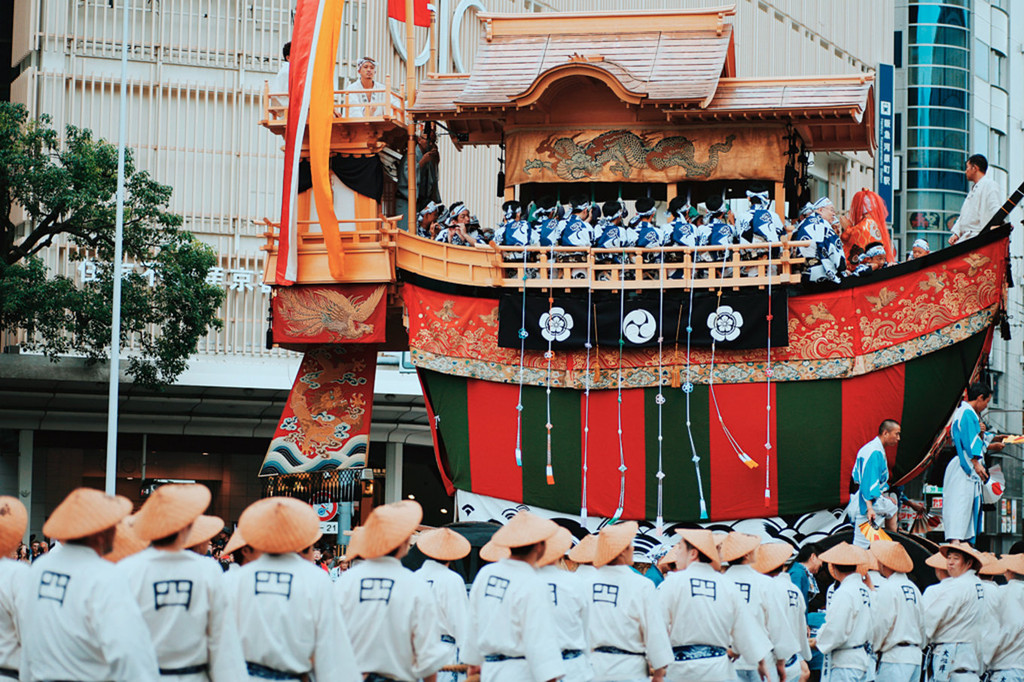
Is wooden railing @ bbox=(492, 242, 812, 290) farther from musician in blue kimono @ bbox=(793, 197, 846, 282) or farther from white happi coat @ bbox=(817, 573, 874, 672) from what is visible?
white happi coat @ bbox=(817, 573, 874, 672)

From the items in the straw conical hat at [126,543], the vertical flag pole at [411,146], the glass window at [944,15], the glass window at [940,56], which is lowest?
the straw conical hat at [126,543]

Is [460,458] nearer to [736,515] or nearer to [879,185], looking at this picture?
[736,515]

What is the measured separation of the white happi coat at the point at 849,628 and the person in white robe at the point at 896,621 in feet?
0.49

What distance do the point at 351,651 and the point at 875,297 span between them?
9.21 m

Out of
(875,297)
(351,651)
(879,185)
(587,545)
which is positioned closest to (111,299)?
(875,297)

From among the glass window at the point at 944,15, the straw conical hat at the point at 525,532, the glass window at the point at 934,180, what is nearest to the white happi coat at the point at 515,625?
the straw conical hat at the point at 525,532

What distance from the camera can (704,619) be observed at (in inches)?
334

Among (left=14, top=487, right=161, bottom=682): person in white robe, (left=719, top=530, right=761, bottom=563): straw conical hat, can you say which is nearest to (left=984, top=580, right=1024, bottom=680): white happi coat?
(left=719, top=530, right=761, bottom=563): straw conical hat

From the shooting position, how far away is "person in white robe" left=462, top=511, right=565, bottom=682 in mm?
7219

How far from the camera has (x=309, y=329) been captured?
1602 cm

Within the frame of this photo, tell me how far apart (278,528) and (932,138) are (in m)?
39.2

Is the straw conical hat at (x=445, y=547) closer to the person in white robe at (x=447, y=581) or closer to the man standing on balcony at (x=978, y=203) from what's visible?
the person in white robe at (x=447, y=581)

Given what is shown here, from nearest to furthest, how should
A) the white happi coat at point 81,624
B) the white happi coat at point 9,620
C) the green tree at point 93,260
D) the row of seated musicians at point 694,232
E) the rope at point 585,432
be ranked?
the white happi coat at point 81,624, the white happi coat at point 9,620, the row of seated musicians at point 694,232, the rope at point 585,432, the green tree at point 93,260

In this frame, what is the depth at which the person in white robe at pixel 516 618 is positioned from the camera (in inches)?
284
